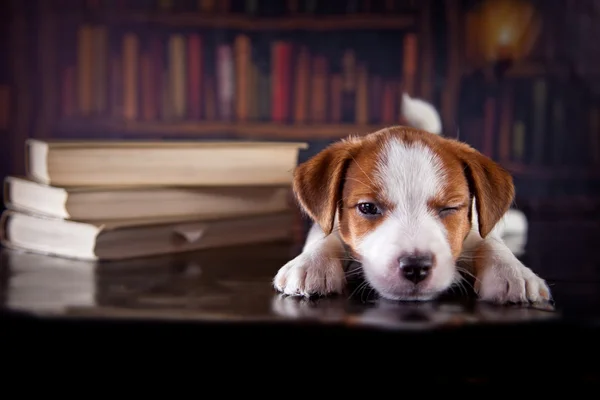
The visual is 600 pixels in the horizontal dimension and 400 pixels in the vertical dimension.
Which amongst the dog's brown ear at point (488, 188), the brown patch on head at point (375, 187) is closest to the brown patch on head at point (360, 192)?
the brown patch on head at point (375, 187)

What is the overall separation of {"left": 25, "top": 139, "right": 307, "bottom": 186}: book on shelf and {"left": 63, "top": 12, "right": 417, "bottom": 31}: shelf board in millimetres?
1541

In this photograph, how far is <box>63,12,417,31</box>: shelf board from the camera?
267cm

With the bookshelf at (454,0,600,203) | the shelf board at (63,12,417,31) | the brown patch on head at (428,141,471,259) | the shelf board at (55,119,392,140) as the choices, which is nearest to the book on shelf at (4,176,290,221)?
the brown patch on head at (428,141,471,259)

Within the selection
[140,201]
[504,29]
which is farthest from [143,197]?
[504,29]

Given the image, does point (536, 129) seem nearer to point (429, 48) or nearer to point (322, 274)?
point (429, 48)

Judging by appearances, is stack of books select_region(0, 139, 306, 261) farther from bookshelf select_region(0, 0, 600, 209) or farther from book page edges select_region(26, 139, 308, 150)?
bookshelf select_region(0, 0, 600, 209)

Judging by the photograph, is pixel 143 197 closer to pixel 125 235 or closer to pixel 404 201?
pixel 125 235

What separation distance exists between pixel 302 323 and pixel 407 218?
0.74 ft

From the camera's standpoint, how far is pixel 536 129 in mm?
2756

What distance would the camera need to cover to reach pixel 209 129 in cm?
269

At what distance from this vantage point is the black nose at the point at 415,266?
78cm

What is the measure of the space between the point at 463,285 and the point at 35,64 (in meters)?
2.26

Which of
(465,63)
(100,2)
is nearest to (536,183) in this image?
(465,63)

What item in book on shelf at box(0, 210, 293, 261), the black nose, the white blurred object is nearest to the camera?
the black nose
